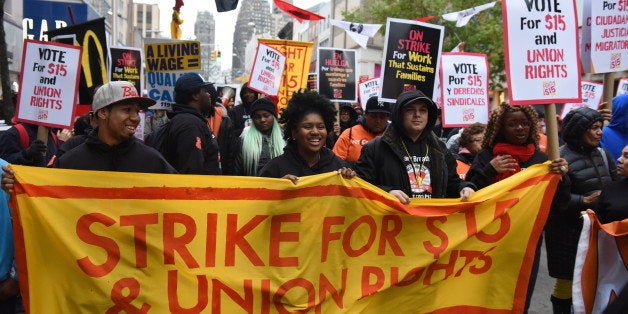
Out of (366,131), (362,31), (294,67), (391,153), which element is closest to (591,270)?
(391,153)

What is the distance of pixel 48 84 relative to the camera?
540cm

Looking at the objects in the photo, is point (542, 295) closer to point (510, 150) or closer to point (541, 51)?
point (510, 150)

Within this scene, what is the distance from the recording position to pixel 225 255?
12.7ft

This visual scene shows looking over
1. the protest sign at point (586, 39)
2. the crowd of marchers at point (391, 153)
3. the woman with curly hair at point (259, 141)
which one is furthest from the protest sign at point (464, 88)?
the woman with curly hair at point (259, 141)

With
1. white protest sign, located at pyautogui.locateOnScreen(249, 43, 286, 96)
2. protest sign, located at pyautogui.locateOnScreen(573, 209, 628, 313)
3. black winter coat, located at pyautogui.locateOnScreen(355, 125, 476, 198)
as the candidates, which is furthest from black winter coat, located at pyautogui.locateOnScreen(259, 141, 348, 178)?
white protest sign, located at pyautogui.locateOnScreen(249, 43, 286, 96)

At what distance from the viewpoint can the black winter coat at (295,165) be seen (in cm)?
A: 432

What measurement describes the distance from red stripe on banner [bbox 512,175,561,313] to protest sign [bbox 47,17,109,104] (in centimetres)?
399

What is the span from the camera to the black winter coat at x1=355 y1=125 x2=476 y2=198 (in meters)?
4.39

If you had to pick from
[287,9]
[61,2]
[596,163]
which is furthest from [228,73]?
[596,163]

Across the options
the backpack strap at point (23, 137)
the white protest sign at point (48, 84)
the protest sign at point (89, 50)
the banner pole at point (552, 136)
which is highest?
the protest sign at point (89, 50)

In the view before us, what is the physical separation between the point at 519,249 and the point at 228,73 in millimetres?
101674

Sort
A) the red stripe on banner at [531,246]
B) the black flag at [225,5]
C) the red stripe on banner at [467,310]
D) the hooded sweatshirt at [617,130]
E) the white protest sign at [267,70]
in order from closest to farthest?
the red stripe on banner at [467,310], the red stripe on banner at [531,246], the hooded sweatshirt at [617,130], the black flag at [225,5], the white protest sign at [267,70]

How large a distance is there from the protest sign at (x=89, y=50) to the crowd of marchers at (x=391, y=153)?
0.63 metres

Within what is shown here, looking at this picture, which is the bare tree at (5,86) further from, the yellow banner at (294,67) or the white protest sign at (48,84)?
the yellow banner at (294,67)
